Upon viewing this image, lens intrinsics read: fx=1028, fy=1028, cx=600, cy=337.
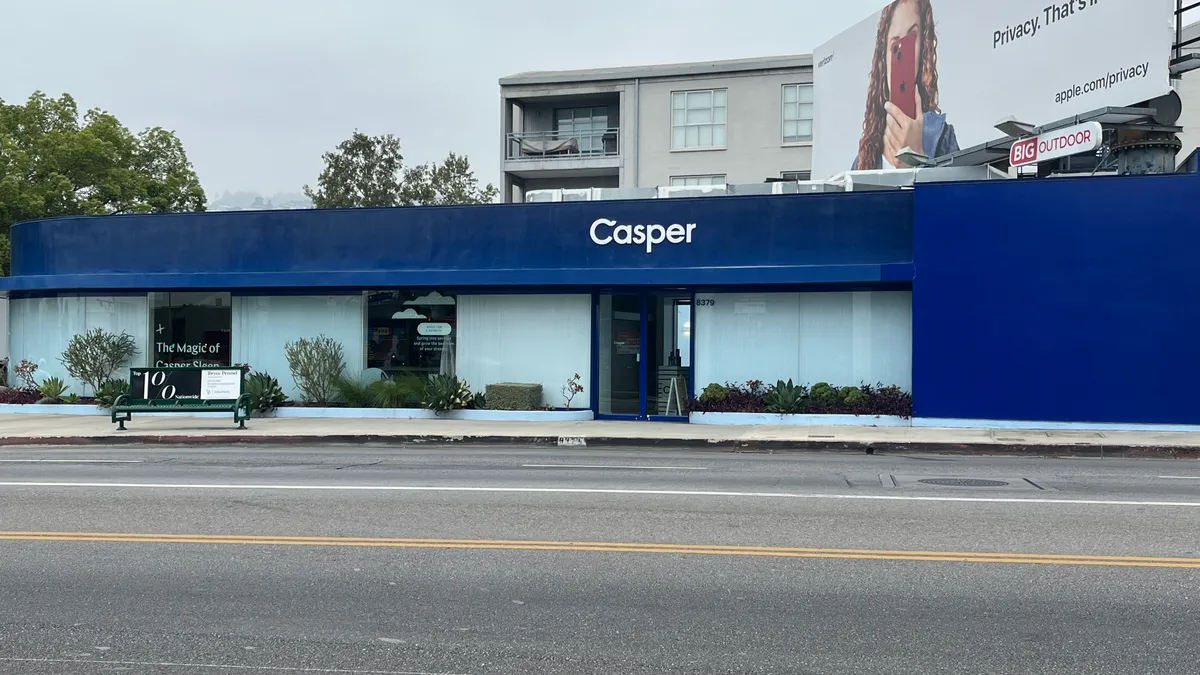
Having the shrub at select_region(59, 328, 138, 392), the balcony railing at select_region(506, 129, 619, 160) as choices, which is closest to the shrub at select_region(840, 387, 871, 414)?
the shrub at select_region(59, 328, 138, 392)

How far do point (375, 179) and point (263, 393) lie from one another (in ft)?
94.9

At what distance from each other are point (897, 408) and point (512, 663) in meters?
14.4

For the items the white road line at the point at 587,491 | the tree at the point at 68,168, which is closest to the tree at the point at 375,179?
the tree at the point at 68,168

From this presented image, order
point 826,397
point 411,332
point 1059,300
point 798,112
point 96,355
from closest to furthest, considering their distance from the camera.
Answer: point 1059,300 < point 826,397 < point 411,332 < point 96,355 < point 798,112

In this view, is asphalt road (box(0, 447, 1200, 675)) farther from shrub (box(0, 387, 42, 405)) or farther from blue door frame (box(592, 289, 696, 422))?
shrub (box(0, 387, 42, 405))

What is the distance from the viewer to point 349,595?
6582 millimetres

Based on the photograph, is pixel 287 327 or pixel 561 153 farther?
pixel 561 153

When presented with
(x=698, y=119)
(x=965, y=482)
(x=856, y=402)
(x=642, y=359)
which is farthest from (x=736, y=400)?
(x=698, y=119)

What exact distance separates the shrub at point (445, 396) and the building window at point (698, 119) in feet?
63.6

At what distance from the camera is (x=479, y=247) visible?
21000mm

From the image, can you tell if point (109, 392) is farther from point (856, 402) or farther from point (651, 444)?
point (856, 402)

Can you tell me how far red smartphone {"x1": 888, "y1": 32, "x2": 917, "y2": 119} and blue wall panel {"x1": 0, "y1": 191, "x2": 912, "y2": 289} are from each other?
8.91m

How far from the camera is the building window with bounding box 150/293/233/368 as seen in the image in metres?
22.3

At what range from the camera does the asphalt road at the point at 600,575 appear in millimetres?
5434
